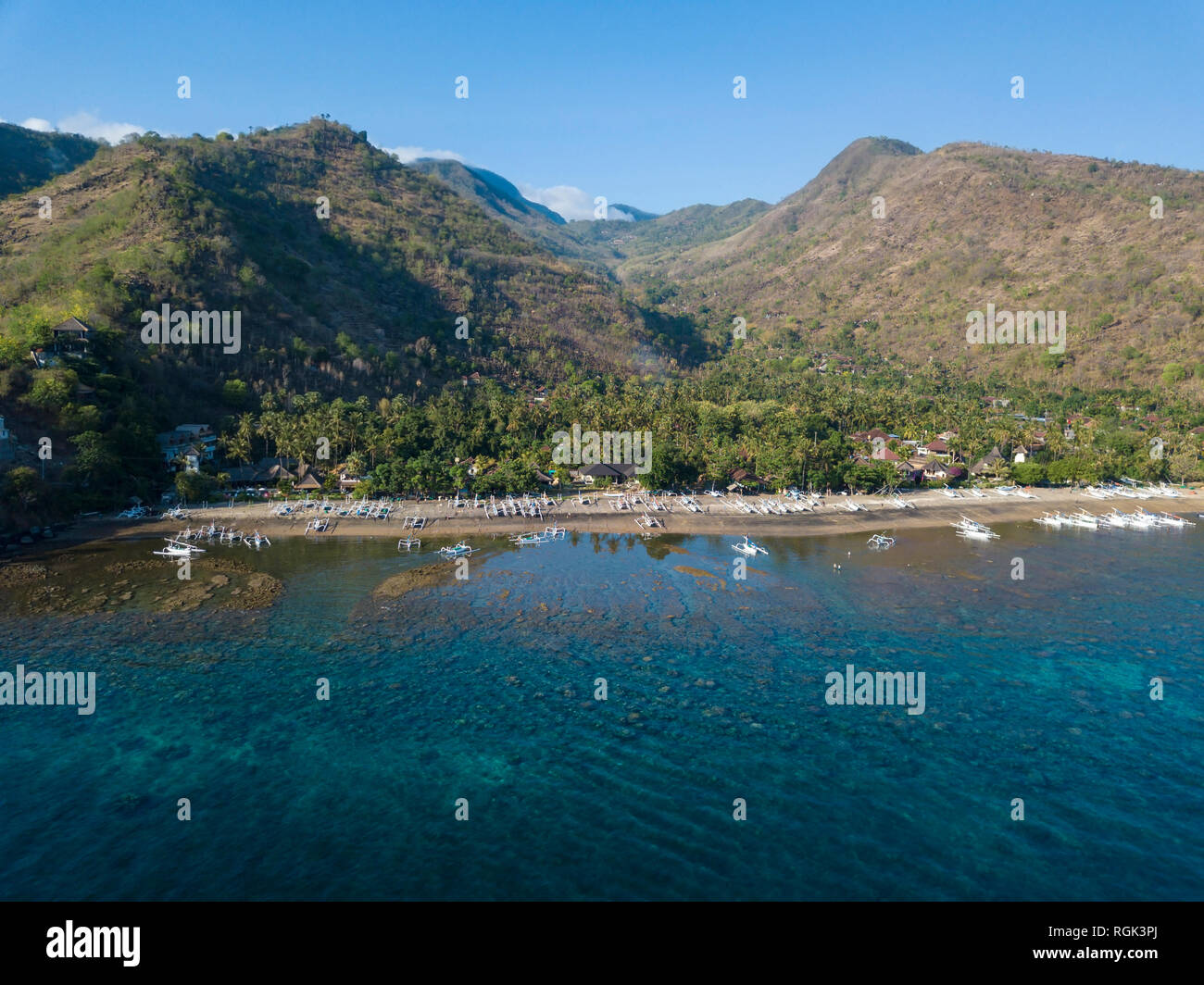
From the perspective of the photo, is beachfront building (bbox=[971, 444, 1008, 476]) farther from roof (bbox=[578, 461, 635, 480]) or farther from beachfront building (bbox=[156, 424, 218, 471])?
beachfront building (bbox=[156, 424, 218, 471])

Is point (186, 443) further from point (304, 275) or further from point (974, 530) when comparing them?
point (974, 530)

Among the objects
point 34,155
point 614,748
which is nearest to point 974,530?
point 614,748

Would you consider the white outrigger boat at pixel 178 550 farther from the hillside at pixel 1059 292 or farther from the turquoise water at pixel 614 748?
the hillside at pixel 1059 292

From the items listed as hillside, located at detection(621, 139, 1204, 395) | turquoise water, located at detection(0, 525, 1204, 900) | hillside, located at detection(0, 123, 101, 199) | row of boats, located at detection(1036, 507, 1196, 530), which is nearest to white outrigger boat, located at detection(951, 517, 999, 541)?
row of boats, located at detection(1036, 507, 1196, 530)

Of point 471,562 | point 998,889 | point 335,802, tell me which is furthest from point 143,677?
point 998,889

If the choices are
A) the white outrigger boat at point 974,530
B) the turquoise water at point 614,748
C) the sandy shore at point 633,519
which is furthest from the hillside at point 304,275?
the white outrigger boat at point 974,530

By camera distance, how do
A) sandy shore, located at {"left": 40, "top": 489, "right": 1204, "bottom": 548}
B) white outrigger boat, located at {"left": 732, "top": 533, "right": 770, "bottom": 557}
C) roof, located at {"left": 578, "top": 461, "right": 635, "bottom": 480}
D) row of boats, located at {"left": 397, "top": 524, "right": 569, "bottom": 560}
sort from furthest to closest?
roof, located at {"left": 578, "top": 461, "right": 635, "bottom": 480} < sandy shore, located at {"left": 40, "top": 489, "right": 1204, "bottom": 548} < white outrigger boat, located at {"left": 732, "top": 533, "right": 770, "bottom": 557} < row of boats, located at {"left": 397, "top": 524, "right": 569, "bottom": 560}
